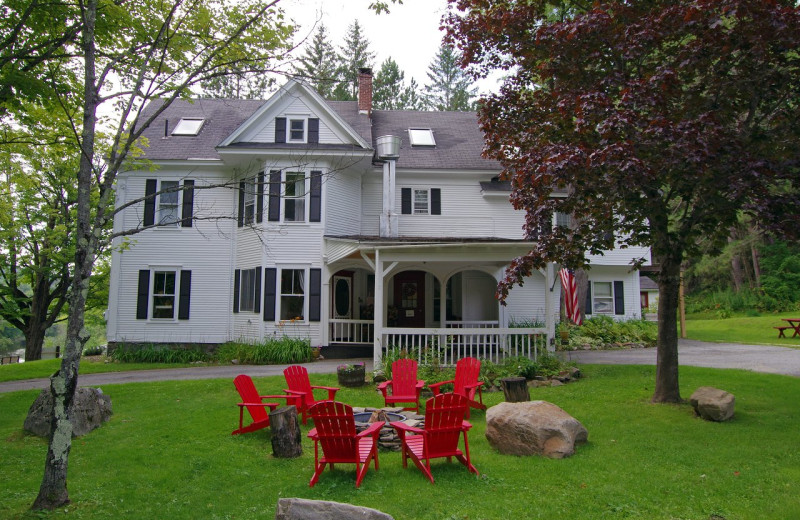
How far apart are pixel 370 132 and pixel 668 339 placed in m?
14.6

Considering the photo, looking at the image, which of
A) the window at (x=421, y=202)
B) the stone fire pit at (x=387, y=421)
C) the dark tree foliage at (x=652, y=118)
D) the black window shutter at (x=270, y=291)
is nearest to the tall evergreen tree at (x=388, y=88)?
the window at (x=421, y=202)

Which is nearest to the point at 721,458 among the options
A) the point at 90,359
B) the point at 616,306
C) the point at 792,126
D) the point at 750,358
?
the point at 792,126

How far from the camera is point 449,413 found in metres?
6.46

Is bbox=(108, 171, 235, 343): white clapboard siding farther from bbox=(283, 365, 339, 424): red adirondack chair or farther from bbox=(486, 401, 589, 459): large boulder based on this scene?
bbox=(486, 401, 589, 459): large boulder

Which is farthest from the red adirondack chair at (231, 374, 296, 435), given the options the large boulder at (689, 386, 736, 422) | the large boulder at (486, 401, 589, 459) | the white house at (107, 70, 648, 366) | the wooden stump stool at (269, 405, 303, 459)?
the white house at (107, 70, 648, 366)

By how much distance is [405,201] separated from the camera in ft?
67.7

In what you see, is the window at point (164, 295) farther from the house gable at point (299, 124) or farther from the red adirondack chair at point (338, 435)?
the red adirondack chair at point (338, 435)

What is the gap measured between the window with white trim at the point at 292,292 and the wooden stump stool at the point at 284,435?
10732 millimetres

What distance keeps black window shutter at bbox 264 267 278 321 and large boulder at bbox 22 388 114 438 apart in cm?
841

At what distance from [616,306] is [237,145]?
53.5ft

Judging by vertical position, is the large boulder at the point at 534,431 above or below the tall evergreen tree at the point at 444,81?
below

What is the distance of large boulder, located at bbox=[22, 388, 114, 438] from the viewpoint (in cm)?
864

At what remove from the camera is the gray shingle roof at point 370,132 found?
794 inches

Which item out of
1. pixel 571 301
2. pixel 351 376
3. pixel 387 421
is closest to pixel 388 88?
pixel 571 301
